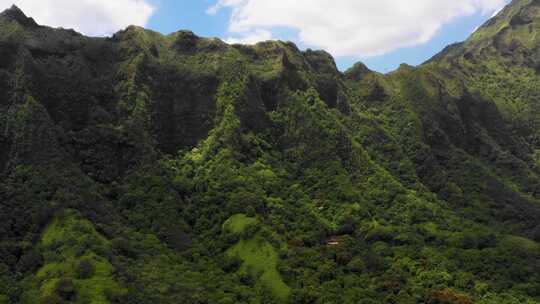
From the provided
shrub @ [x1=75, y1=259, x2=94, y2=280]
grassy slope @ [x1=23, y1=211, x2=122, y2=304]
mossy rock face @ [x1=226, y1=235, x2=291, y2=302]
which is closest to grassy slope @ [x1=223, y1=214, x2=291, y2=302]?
mossy rock face @ [x1=226, y1=235, x2=291, y2=302]

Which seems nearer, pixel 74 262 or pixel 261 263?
pixel 74 262

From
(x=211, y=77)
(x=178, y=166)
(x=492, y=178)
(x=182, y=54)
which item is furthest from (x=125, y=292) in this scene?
(x=492, y=178)

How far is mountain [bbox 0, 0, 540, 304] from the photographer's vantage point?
99875mm

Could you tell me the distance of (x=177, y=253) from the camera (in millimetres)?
107188

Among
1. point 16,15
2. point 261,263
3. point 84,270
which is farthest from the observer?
point 16,15

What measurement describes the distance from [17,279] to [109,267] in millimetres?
13915

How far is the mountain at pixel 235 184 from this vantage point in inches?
3932

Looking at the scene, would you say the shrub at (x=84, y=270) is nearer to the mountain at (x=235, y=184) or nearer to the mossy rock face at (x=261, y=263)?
the mountain at (x=235, y=184)

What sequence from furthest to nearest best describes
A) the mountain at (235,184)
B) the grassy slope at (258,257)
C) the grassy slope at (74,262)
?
1. the grassy slope at (258,257)
2. the mountain at (235,184)
3. the grassy slope at (74,262)

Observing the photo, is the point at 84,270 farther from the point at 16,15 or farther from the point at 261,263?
the point at 16,15

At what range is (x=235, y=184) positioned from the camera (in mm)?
123312

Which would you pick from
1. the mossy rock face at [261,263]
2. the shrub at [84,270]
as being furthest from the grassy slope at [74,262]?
the mossy rock face at [261,263]

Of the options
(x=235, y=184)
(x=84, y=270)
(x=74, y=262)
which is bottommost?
(x=84, y=270)

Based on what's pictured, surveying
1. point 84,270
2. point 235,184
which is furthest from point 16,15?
point 84,270
